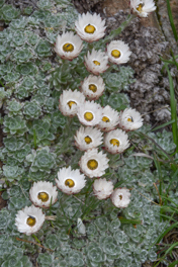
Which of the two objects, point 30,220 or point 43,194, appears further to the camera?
point 43,194

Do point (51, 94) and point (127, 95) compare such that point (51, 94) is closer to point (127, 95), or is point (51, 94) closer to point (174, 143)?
point (127, 95)

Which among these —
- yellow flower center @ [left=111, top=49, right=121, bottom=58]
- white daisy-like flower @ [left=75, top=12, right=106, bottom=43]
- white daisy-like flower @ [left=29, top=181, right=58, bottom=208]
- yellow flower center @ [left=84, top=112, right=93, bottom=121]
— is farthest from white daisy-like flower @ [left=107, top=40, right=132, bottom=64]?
white daisy-like flower @ [left=29, top=181, right=58, bottom=208]

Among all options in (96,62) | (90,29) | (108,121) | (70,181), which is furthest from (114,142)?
(90,29)

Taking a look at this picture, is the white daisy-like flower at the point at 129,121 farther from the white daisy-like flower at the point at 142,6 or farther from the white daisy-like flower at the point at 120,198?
the white daisy-like flower at the point at 142,6

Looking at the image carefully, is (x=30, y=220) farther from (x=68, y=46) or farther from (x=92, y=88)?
(x=68, y=46)

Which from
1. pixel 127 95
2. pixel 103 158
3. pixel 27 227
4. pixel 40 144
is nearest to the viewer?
pixel 27 227

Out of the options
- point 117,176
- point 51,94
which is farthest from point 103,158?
point 51,94

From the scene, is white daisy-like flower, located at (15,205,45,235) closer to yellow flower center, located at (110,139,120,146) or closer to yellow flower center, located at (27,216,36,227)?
yellow flower center, located at (27,216,36,227)
